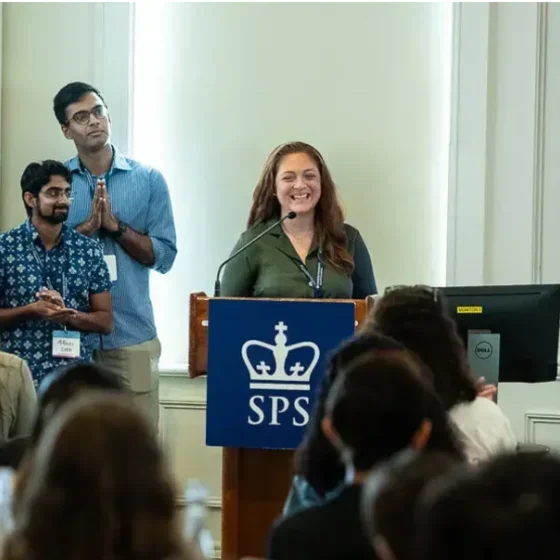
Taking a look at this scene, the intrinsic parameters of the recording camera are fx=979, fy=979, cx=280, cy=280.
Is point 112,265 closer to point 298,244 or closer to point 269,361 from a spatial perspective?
point 298,244

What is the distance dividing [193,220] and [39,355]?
47.6 inches

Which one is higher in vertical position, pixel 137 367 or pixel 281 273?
pixel 281 273

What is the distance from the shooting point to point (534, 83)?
13.3 ft

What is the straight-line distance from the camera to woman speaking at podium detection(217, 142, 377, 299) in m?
3.35

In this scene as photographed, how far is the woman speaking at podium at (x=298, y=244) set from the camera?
3.35m

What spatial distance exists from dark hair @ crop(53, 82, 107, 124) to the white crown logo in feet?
5.58

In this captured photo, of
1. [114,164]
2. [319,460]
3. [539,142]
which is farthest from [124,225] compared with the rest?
[319,460]

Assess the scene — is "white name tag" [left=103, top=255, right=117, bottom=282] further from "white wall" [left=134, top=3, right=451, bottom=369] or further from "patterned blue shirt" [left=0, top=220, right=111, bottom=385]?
"white wall" [left=134, top=3, right=451, bottom=369]

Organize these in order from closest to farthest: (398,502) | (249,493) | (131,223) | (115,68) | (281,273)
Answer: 1. (398,502)
2. (249,493)
3. (281,273)
4. (131,223)
5. (115,68)

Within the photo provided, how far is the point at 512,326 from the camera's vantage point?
9.00 feet

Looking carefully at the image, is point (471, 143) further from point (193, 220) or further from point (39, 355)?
point (39, 355)

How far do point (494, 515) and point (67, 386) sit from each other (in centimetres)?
98

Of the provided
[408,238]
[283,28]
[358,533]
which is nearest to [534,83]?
[408,238]

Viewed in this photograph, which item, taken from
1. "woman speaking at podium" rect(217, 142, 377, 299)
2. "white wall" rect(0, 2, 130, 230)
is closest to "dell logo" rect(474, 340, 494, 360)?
"woman speaking at podium" rect(217, 142, 377, 299)
